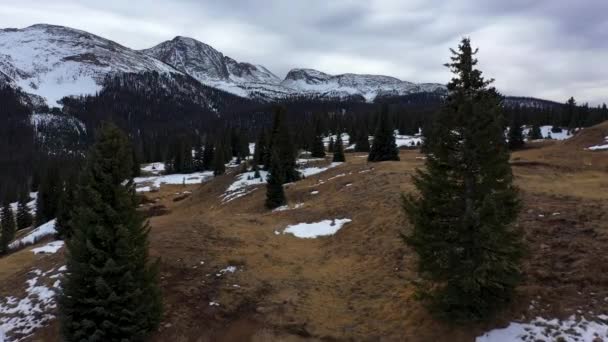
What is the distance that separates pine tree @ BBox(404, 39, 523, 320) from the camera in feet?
40.3

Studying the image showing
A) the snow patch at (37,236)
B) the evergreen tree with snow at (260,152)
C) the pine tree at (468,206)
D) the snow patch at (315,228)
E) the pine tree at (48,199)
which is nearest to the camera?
the pine tree at (468,206)

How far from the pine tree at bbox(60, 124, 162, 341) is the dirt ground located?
1.97m

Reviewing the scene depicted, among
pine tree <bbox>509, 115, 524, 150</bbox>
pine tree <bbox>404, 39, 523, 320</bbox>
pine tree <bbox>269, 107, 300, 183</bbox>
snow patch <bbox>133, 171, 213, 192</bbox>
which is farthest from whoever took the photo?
snow patch <bbox>133, 171, 213, 192</bbox>

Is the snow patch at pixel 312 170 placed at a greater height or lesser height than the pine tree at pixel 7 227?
greater

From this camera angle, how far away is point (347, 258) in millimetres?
22891

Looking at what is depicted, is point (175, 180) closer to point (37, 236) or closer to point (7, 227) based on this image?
point (7, 227)

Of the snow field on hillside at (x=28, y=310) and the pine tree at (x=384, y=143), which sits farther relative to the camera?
the pine tree at (x=384, y=143)

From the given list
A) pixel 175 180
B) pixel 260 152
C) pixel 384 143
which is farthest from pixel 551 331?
pixel 175 180

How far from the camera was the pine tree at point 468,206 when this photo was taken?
40.3ft

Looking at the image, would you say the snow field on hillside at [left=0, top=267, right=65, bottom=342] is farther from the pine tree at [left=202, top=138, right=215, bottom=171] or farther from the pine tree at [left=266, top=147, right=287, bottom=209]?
the pine tree at [left=202, top=138, right=215, bottom=171]

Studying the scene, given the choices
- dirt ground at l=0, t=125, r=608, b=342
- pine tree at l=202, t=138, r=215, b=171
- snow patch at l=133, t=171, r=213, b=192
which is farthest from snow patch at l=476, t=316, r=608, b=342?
pine tree at l=202, t=138, r=215, b=171

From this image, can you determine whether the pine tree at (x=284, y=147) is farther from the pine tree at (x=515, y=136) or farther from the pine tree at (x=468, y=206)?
the pine tree at (x=468, y=206)

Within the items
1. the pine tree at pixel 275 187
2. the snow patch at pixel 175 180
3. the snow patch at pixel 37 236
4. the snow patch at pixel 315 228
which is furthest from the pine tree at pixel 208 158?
the snow patch at pixel 315 228

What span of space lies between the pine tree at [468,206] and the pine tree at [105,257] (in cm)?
864
